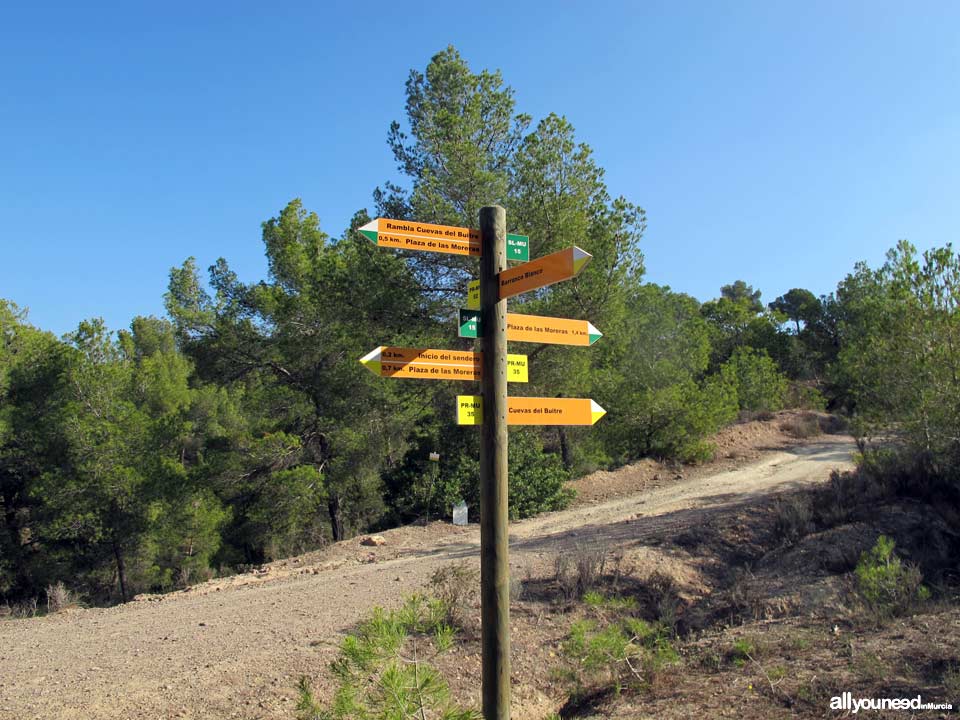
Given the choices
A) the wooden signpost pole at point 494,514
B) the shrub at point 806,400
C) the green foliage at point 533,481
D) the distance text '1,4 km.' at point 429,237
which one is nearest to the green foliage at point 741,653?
the wooden signpost pole at point 494,514

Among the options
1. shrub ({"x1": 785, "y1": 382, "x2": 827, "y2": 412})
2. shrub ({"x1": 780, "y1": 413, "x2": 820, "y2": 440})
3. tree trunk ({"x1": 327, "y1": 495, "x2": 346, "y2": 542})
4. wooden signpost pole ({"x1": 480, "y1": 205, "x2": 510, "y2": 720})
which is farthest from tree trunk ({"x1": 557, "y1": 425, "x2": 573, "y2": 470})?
wooden signpost pole ({"x1": 480, "y1": 205, "x2": 510, "y2": 720})

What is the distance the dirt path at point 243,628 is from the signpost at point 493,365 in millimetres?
2205

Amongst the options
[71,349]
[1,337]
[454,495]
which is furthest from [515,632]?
[1,337]

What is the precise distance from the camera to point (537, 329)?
426cm

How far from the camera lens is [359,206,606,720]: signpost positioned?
3.90 meters

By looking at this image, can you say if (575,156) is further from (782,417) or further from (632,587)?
(782,417)

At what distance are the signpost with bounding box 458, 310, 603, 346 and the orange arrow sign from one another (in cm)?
21

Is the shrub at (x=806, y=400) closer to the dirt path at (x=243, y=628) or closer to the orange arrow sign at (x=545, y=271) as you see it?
the dirt path at (x=243, y=628)

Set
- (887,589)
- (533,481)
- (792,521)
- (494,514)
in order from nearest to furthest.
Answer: (494,514) < (887,589) < (792,521) < (533,481)

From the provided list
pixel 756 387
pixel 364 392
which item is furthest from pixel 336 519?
pixel 756 387

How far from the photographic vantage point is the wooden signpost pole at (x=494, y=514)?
390 cm

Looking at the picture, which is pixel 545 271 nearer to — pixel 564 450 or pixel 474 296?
pixel 474 296

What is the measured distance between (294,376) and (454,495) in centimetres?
676

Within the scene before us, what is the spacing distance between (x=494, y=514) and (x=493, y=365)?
0.87 meters
